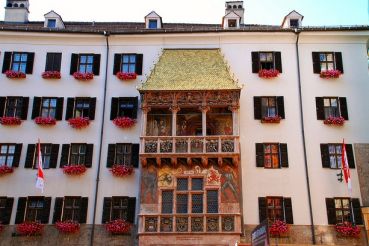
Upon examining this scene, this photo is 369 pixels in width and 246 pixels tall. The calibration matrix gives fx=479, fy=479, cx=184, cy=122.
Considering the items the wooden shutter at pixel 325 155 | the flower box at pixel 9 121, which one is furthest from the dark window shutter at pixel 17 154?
the wooden shutter at pixel 325 155

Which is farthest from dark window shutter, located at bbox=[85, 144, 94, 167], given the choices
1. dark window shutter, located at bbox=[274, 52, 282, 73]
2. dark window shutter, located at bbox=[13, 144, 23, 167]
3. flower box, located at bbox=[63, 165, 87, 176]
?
dark window shutter, located at bbox=[274, 52, 282, 73]

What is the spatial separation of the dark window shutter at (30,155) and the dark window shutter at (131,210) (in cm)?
664

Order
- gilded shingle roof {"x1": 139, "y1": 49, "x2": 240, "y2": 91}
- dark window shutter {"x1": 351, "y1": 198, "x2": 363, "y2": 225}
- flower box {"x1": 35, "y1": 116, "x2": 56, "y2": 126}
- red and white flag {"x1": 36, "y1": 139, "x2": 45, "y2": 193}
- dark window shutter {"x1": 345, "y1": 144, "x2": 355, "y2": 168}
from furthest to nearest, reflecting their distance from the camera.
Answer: flower box {"x1": 35, "y1": 116, "x2": 56, "y2": 126} → gilded shingle roof {"x1": 139, "y1": 49, "x2": 240, "y2": 91} → dark window shutter {"x1": 345, "y1": 144, "x2": 355, "y2": 168} → dark window shutter {"x1": 351, "y1": 198, "x2": 363, "y2": 225} → red and white flag {"x1": 36, "y1": 139, "x2": 45, "y2": 193}

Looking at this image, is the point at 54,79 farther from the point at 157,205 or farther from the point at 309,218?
the point at 309,218

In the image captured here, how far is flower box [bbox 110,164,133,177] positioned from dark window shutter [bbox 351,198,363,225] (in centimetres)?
1330

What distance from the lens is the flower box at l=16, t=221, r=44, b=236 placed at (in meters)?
27.5

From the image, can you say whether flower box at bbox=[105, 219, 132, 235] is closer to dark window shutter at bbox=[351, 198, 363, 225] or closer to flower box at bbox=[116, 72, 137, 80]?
flower box at bbox=[116, 72, 137, 80]

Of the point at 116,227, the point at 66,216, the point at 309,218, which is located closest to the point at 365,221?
the point at 309,218

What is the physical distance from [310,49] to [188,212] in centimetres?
1388

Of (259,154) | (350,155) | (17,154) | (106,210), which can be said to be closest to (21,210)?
(17,154)

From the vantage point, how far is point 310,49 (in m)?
32.1

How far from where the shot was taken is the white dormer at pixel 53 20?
113ft

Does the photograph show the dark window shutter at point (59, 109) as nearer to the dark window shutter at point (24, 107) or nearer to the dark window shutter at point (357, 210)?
the dark window shutter at point (24, 107)

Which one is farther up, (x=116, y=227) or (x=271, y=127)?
(x=271, y=127)
